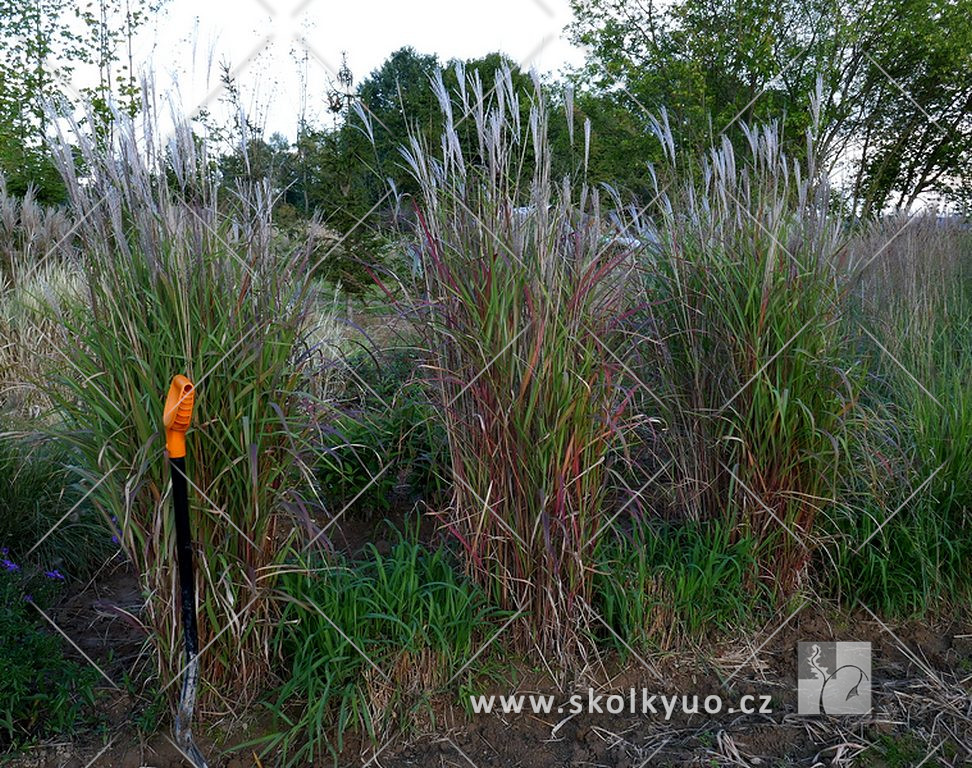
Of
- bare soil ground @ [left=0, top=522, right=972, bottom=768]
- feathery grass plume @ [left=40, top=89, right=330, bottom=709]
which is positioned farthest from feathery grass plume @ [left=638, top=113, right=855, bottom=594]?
feathery grass plume @ [left=40, top=89, right=330, bottom=709]

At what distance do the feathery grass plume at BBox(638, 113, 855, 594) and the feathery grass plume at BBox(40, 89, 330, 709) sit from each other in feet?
4.53

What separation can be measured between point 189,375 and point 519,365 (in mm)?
948

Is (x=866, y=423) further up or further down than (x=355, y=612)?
further up

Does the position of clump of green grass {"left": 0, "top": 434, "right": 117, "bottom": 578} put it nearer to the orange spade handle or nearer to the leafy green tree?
the orange spade handle

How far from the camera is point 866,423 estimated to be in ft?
9.84

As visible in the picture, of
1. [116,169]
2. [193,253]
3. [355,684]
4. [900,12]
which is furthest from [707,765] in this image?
[900,12]

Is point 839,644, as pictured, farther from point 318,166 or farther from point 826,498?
point 318,166

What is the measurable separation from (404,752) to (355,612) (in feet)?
1.41

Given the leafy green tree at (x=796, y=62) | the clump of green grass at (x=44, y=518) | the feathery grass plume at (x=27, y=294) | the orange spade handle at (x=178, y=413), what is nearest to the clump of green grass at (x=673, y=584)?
the orange spade handle at (x=178, y=413)

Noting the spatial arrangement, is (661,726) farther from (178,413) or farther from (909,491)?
(178,413)

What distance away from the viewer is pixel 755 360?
2.77 m

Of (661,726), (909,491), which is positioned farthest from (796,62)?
(661,726)

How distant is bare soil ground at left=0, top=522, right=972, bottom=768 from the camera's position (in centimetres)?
226

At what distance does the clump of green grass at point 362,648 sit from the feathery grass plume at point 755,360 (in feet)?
3.43
